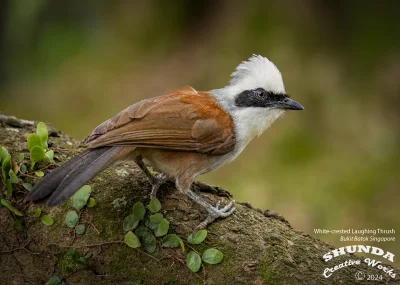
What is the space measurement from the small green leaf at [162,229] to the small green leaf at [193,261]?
0.20m

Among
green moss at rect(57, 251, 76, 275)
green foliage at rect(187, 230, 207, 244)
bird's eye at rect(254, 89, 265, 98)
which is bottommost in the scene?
green moss at rect(57, 251, 76, 275)

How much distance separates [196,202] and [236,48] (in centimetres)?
449

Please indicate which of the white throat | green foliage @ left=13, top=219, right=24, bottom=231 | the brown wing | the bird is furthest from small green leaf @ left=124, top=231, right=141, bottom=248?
the white throat

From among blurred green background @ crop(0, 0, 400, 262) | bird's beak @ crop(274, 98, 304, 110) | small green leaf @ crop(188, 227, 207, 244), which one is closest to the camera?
small green leaf @ crop(188, 227, 207, 244)

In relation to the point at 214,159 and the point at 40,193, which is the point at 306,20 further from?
the point at 40,193

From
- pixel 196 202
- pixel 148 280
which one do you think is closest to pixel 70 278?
pixel 148 280

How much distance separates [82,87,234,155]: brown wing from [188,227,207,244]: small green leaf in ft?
2.05

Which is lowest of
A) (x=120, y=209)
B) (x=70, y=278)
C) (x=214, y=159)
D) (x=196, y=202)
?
(x=70, y=278)

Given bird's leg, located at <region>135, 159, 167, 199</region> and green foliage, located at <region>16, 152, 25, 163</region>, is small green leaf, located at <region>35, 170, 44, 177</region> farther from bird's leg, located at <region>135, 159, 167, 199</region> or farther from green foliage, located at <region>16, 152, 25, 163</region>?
bird's leg, located at <region>135, 159, 167, 199</region>

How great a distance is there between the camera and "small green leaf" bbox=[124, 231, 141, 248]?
3.07 meters

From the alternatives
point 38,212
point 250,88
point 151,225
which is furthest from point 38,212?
point 250,88

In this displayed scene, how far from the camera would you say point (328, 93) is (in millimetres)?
7172

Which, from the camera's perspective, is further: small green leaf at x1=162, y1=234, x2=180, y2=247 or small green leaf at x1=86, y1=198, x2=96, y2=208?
small green leaf at x1=86, y1=198, x2=96, y2=208

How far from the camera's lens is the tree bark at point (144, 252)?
3021 millimetres
